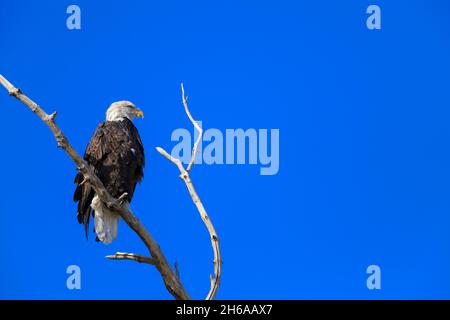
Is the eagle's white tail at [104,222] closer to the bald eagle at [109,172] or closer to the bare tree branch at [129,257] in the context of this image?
the bald eagle at [109,172]

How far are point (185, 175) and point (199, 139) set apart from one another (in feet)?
0.70

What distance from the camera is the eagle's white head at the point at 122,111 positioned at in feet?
20.0

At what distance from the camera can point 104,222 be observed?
18.4ft

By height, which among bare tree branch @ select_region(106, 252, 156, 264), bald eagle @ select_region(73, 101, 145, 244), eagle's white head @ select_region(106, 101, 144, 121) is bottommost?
bare tree branch @ select_region(106, 252, 156, 264)

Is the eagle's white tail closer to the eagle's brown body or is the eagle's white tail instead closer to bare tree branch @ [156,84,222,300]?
the eagle's brown body

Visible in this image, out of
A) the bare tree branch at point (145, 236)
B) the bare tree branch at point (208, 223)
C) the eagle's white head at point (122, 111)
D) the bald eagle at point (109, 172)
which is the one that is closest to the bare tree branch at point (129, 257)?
the bare tree branch at point (145, 236)

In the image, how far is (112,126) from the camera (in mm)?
5797

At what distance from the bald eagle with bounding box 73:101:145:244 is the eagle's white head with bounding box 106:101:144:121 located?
1.01ft

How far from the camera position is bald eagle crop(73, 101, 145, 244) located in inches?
218

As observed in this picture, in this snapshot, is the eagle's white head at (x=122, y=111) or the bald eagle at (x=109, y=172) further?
the eagle's white head at (x=122, y=111)

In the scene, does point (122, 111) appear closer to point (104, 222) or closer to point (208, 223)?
point (104, 222)

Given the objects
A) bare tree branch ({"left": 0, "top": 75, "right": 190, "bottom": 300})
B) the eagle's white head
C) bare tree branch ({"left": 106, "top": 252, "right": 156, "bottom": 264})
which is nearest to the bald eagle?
the eagle's white head

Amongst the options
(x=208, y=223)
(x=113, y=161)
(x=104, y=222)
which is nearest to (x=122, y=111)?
(x=113, y=161)
